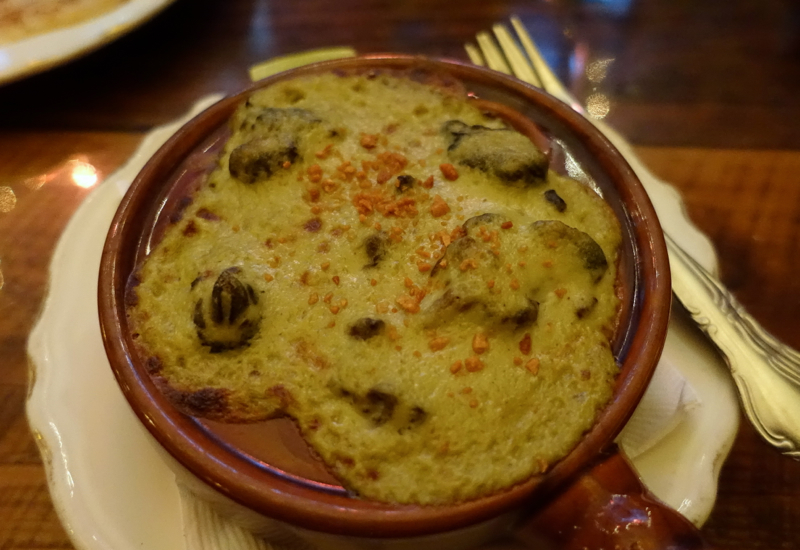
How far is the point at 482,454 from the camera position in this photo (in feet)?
2.52

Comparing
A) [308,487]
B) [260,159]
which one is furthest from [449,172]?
[308,487]

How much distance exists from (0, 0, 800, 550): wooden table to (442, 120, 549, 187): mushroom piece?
2.08 feet

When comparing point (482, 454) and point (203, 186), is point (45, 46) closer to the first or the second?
point (203, 186)

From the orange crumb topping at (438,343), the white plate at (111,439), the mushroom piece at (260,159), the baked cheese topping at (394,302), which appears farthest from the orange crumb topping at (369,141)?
the white plate at (111,439)

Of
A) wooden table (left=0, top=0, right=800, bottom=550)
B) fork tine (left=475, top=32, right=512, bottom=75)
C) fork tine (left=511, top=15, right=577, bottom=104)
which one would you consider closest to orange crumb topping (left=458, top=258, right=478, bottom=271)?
wooden table (left=0, top=0, right=800, bottom=550)

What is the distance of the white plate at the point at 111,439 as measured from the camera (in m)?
0.93

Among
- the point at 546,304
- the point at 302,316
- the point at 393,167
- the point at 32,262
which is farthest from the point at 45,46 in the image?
the point at 546,304

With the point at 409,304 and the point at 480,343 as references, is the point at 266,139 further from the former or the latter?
the point at 480,343

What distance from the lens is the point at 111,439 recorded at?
3.32ft

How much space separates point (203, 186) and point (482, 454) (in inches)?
26.5

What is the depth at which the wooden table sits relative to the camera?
1.09 meters

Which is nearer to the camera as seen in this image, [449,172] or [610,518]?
[610,518]

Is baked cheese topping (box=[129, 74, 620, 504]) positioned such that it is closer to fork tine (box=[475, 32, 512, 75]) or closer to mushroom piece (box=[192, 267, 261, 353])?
mushroom piece (box=[192, 267, 261, 353])

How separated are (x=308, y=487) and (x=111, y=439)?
17.9 inches
